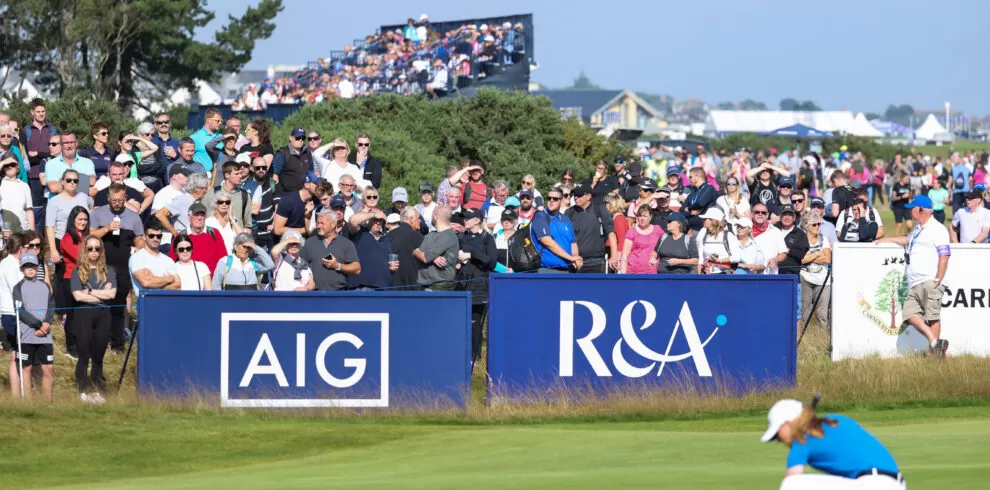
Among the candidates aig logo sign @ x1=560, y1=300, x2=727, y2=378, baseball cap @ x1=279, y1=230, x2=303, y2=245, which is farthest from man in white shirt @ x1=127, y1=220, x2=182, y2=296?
aig logo sign @ x1=560, y1=300, x2=727, y2=378

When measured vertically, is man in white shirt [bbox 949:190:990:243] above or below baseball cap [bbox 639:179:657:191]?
below

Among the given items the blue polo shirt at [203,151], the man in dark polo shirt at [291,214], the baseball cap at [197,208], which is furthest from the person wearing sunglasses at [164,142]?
the baseball cap at [197,208]

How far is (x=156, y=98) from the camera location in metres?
52.3

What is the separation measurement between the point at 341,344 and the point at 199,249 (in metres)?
2.08

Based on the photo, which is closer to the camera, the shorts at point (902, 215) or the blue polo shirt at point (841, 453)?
the blue polo shirt at point (841, 453)

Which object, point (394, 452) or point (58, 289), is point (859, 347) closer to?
point (394, 452)

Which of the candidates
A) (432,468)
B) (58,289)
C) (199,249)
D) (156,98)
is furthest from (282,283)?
(156,98)

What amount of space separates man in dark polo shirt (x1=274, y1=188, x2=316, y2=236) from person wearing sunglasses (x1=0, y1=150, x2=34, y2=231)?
2.84m

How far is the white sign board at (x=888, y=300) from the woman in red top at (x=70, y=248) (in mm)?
8570

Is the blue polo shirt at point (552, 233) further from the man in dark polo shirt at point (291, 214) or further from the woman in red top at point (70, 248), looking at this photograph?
the woman in red top at point (70, 248)

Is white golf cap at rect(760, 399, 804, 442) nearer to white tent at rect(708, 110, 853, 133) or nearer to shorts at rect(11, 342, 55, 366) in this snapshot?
shorts at rect(11, 342, 55, 366)

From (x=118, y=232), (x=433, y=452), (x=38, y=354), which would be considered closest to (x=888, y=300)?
(x=433, y=452)

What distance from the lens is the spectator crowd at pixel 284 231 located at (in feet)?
51.3

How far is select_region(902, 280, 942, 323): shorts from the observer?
17594 mm
